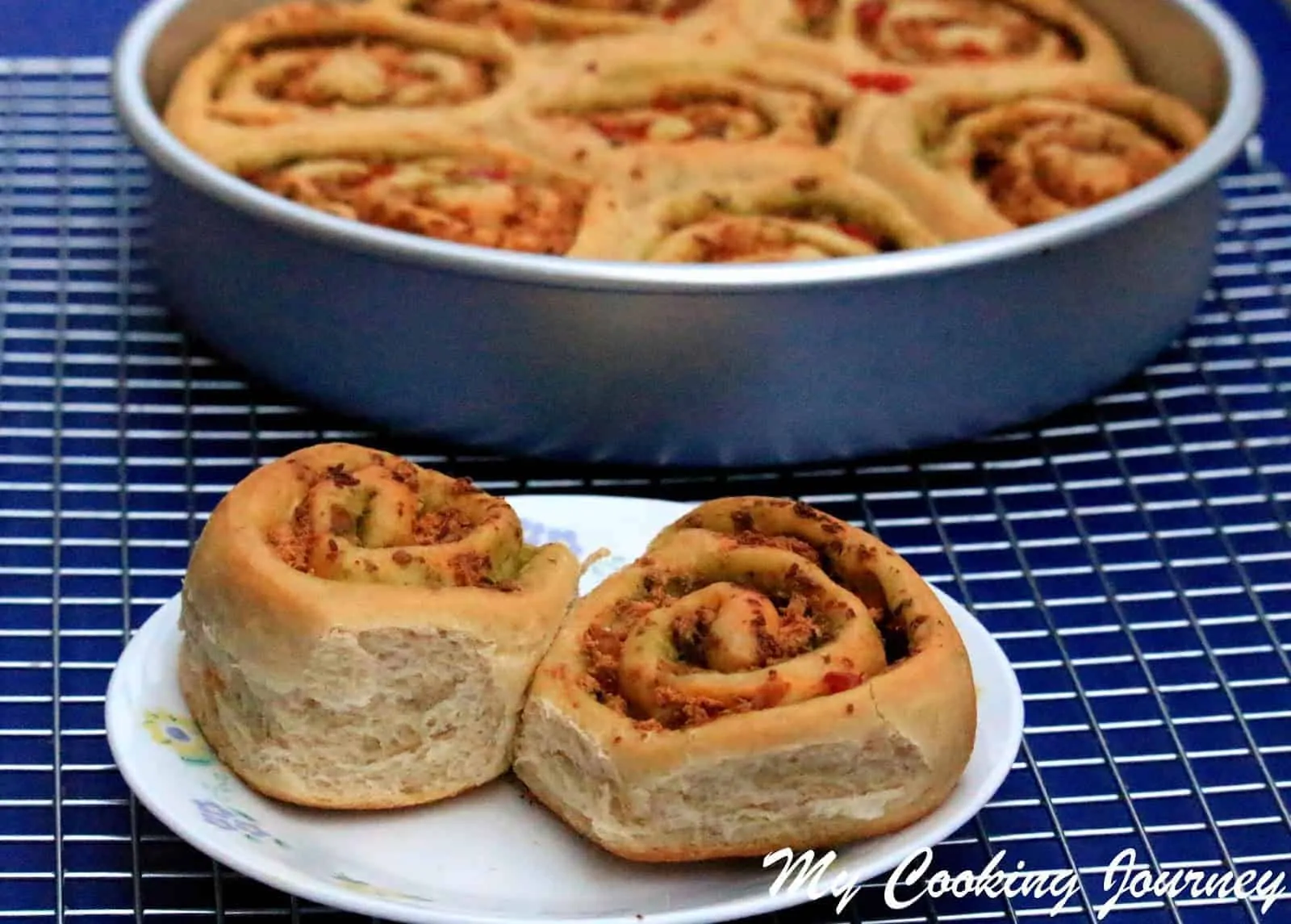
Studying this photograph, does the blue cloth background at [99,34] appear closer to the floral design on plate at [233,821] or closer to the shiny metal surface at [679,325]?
the shiny metal surface at [679,325]

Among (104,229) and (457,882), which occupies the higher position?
(457,882)

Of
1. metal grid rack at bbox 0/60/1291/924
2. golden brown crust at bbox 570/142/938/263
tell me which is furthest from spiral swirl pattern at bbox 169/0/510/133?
golden brown crust at bbox 570/142/938/263

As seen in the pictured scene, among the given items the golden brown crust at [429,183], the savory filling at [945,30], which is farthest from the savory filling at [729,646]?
the savory filling at [945,30]

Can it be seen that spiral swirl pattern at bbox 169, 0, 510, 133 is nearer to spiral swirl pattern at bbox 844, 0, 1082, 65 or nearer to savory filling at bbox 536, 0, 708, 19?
savory filling at bbox 536, 0, 708, 19

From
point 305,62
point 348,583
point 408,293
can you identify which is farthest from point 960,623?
point 305,62

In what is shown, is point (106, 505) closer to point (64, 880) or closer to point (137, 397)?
point (137, 397)

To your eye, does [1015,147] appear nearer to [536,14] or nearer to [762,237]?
[762,237]
